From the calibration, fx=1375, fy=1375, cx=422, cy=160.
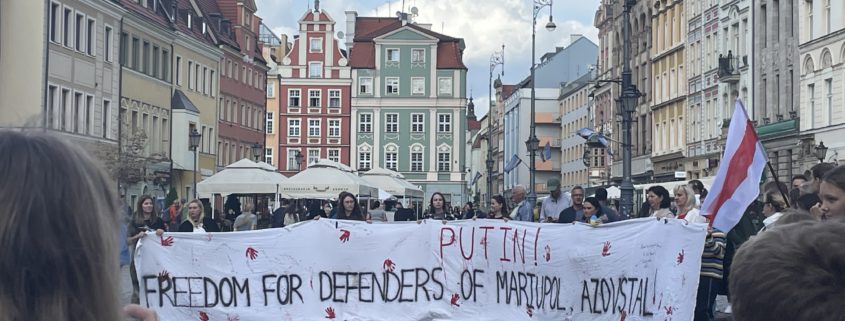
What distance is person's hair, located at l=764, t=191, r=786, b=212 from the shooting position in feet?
42.9

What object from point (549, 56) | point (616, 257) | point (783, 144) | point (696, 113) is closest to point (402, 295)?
point (616, 257)

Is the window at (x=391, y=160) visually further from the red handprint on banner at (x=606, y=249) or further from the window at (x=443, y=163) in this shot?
the red handprint on banner at (x=606, y=249)

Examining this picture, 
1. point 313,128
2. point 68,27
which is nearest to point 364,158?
point 313,128

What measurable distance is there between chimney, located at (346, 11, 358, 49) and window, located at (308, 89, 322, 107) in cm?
1004

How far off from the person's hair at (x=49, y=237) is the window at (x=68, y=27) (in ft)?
156

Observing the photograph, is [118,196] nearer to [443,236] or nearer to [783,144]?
[443,236]

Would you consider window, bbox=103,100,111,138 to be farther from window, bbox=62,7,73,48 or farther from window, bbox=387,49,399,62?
window, bbox=387,49,399,62

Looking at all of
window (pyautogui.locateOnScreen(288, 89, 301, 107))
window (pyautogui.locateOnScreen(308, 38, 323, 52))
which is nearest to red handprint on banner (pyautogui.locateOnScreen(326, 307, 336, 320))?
window (pyautogui.locateOnScreen(308, 38, 323, 52))

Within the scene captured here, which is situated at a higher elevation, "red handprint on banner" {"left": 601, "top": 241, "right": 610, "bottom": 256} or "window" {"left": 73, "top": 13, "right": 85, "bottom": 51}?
"window" {"left": 73, "top": 13, "right": 85, "bottom": 51}

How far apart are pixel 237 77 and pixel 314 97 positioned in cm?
3206

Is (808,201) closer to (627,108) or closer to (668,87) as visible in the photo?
(627,108)

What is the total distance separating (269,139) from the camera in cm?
11544

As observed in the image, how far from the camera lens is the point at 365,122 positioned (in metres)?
114

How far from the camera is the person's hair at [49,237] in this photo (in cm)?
212
